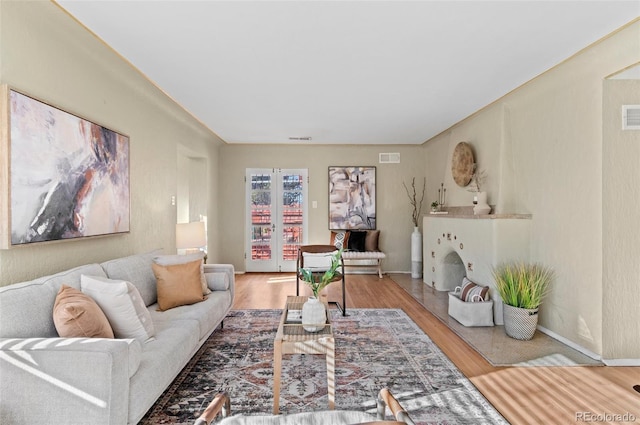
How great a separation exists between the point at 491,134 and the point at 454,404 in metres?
3.46

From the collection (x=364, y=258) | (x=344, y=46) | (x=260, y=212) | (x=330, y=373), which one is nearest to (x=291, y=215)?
(x=260, y=212)

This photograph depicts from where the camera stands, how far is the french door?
265 inches

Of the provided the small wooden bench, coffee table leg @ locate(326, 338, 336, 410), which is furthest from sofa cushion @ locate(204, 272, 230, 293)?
the small wooden bench

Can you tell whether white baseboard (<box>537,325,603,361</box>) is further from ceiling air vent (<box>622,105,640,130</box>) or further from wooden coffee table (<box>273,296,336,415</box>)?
wooden coffee table (<box>273,296,336,415</box>)

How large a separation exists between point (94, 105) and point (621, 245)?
4580 millimetres

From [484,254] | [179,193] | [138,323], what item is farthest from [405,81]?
[179,193]

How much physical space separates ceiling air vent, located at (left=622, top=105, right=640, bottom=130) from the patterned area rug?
2.48 meters

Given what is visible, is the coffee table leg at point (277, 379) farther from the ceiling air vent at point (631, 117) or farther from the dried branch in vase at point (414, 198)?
the dried branch in vase at point (414, 198)

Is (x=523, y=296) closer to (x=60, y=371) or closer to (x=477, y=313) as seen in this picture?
(x=477, y=313)

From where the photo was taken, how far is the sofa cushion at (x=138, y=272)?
259 cm

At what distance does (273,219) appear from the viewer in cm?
675

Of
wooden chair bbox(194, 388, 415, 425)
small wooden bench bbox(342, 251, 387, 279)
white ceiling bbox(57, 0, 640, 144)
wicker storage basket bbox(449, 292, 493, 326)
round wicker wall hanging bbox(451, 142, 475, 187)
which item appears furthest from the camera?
small wooden bench bbox(342, 251, 387, 279)

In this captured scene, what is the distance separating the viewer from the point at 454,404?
2.18 metres

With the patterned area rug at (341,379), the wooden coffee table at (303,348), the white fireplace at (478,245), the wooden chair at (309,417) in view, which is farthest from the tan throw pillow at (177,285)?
the white fireplace at (478,245)
